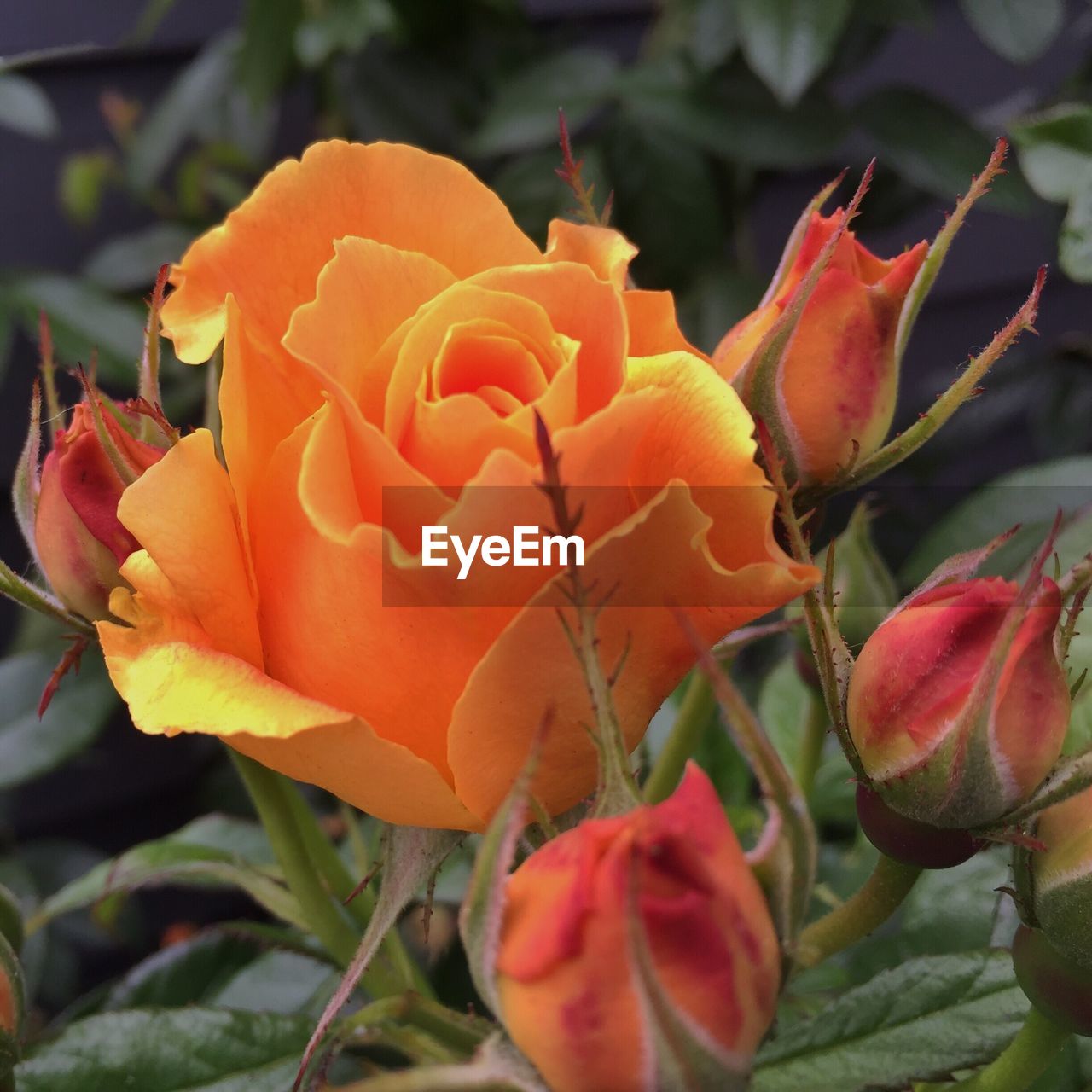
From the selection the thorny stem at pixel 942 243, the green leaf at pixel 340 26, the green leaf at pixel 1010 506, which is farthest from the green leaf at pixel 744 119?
the thorny stem at pixel 942 243

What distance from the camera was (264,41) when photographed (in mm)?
1064

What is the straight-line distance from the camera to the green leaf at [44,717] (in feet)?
2.43

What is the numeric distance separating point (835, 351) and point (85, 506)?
23 cm

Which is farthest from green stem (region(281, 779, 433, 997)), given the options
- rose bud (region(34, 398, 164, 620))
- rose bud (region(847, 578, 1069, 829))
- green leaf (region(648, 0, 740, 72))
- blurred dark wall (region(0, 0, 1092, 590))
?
blurred dark wall (region(0, 0, 1092, 590))

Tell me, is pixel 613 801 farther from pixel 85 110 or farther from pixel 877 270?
pixel 85 110

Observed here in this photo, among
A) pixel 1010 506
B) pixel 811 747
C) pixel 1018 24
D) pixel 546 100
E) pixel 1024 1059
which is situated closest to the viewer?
pixel 1024 1059

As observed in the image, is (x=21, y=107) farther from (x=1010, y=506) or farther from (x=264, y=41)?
(x=1010, y=506)

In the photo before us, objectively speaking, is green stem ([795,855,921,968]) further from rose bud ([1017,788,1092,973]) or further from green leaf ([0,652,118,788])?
green leaf ([0,652,118,788])

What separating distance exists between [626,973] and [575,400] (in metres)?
0.13

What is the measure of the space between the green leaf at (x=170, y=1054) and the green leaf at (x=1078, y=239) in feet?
1.40

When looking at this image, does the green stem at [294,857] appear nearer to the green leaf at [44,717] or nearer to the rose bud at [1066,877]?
the rose bud at [1066,877]

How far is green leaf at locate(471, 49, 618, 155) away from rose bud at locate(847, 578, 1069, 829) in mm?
752

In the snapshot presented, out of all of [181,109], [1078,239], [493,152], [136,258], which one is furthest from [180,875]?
[181,109]

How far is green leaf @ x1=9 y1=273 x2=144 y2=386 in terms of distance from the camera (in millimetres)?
1010
